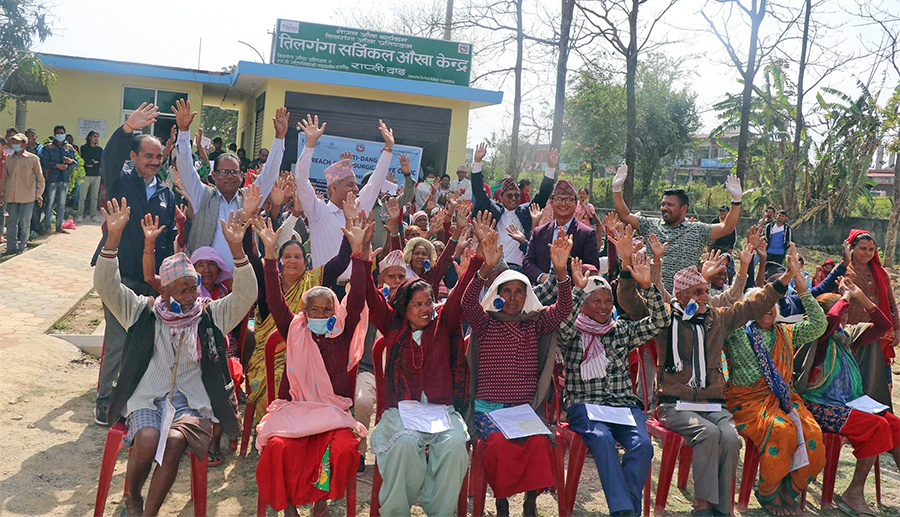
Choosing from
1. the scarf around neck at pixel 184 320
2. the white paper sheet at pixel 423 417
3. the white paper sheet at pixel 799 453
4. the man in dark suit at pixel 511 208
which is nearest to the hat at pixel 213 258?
the scarf around neck at pixel 184 320

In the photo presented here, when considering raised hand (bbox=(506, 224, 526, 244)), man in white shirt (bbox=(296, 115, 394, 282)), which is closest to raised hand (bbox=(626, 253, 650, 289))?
raised hand (bbox=(506, 224, 526, 244))

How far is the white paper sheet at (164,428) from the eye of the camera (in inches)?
131

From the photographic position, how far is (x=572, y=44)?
14.0m

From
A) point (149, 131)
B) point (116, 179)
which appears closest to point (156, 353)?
point (116, 179)

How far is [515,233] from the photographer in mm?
6047

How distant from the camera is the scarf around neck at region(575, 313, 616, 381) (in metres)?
4.15

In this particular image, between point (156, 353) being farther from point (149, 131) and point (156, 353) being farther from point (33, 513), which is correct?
point (149, 131)

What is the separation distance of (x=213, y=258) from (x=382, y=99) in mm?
10657

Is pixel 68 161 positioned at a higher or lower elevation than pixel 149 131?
lower

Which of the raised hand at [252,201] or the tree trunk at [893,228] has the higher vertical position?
the tree trunk at [893,228]

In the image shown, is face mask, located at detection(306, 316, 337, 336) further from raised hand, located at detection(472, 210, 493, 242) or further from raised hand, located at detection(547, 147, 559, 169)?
raised hand, located at detection(547, 147, 559, 169)

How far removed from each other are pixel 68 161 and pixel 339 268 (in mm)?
8961

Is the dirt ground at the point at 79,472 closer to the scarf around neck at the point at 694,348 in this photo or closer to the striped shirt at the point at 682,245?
the scarf around neck at the point at 694,348

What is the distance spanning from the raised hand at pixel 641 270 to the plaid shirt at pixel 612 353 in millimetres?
53
